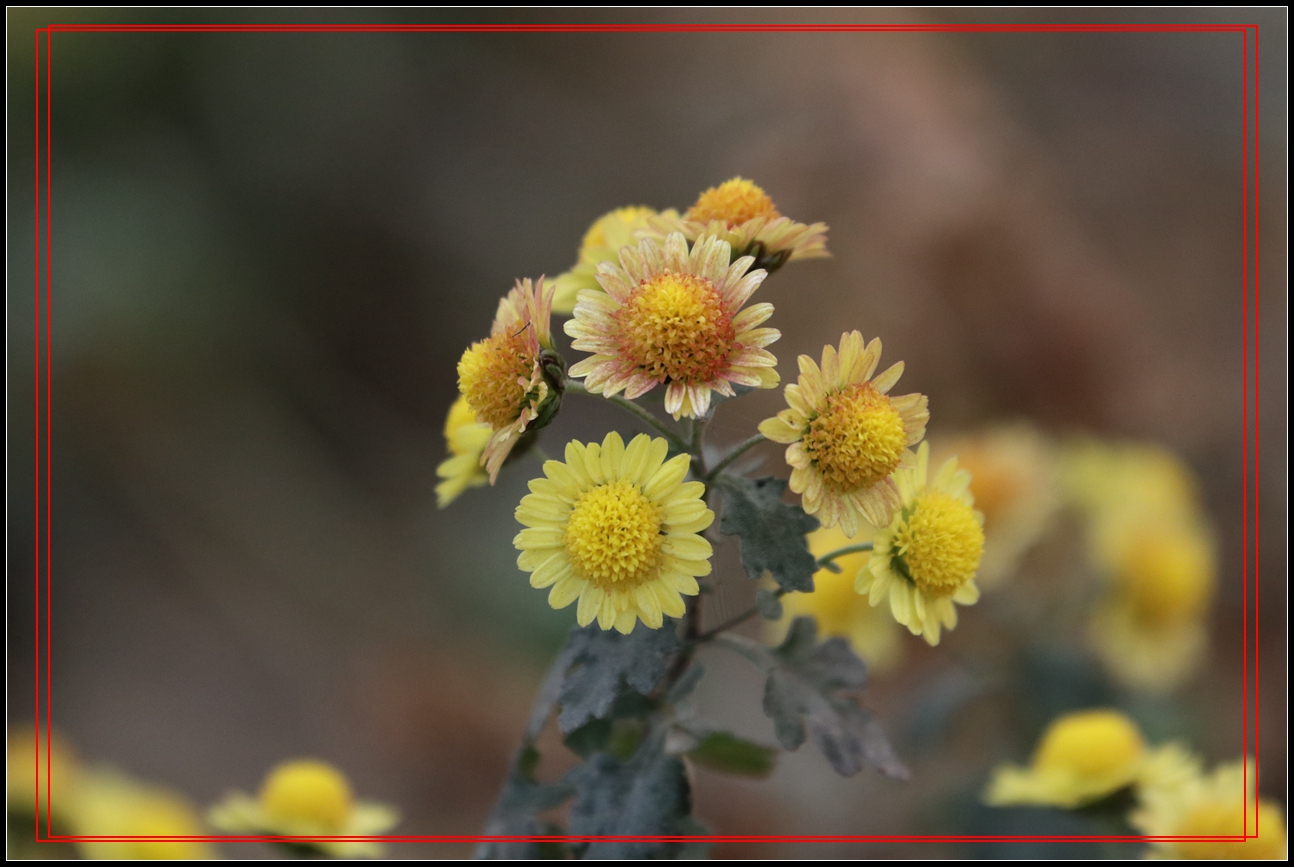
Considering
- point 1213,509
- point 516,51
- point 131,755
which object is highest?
point 516,51

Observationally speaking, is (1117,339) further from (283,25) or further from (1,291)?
(1,291)

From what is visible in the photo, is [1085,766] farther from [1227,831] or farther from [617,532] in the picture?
[617,532]

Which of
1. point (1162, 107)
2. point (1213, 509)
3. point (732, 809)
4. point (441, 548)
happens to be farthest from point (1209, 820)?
point (1162, 107)

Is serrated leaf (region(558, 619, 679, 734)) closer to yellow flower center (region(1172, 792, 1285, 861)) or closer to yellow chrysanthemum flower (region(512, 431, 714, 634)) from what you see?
yellow chrysanthemum flower (region(512, 431, 714, 634))

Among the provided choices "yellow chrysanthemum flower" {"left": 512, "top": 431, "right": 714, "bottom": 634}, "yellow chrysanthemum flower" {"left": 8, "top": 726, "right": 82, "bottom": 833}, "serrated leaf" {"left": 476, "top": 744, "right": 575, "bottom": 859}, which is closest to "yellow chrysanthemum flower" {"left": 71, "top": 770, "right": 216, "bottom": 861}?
"yellow chrysanthemum flower" {"left": 8, "top": 726, "right": 82, "bottom": 833}

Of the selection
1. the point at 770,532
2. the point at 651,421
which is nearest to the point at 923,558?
the point at 770,532

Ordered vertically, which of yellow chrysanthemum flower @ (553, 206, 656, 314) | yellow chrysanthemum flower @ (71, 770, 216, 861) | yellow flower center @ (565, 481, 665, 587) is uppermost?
yellow chrysanthemum flower @ (553, 206, 656, 314)

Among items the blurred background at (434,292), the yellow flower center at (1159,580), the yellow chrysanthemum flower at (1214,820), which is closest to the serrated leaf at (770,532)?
the yellow chrysanthemum flower at (1214,820)
